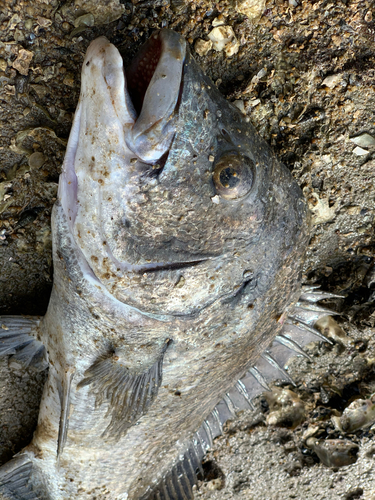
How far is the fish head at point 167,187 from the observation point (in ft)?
5.63

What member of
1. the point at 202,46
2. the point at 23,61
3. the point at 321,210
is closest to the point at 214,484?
the point at 321,210

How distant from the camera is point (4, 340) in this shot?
2596 millimetres

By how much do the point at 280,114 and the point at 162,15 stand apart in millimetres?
933

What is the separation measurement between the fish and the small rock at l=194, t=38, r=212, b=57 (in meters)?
0.65

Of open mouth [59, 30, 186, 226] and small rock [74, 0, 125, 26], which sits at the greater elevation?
small rock [74, 0, 125, 26]

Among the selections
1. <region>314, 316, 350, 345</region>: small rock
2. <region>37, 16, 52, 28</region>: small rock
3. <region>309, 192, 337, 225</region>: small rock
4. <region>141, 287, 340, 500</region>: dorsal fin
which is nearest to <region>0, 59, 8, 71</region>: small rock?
<region>37, 16, 52, 28</region>: small rock

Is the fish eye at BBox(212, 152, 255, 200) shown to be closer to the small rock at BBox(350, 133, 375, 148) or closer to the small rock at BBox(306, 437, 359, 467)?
the small rock at BBox(350, 133, 375, 148)

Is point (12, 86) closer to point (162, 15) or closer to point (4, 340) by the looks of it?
point (162, 15)

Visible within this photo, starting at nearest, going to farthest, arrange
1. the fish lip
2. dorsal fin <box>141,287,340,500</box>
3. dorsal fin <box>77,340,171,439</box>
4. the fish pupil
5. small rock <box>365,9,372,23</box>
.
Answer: the fish pupil → the fish lip → dorsal fin <box>77,340,171,439</box> → small rock <box>365,9,372,23</box> → dorsal fin <box>141,287,340,500</box>

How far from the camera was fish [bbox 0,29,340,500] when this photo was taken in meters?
1.76

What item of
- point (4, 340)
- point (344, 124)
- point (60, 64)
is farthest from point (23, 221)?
point (344, 124)

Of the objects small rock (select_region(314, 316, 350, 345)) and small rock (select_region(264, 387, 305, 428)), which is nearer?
small rock (select_region(314, 316, 350, 345))

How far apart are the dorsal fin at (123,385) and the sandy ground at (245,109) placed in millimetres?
782

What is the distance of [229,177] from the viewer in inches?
70.9
